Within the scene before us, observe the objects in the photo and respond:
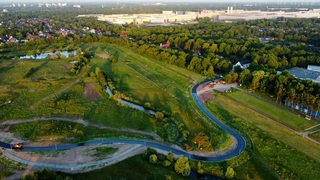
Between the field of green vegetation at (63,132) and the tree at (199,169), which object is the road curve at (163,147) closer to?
the field of green vegetation at (63,132)

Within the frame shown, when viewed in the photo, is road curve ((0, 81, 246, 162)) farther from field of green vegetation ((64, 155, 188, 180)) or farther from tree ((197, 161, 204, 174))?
field of green vegetation ((64, 155, 188, 180))

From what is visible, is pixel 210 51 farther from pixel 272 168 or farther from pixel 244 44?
pixel 272 168

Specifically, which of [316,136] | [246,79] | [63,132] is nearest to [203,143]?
[316,136]

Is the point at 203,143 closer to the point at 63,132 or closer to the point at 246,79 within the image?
the point at 63,132

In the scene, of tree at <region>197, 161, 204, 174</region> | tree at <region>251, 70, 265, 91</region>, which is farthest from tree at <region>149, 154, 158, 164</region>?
tree at <region>251, 70, 265, 91</region>

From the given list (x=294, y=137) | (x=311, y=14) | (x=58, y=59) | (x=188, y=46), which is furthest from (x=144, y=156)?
(x=311, y=14)

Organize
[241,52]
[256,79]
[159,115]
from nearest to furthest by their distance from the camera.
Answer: [159,115] → [256,79] → [241,52]

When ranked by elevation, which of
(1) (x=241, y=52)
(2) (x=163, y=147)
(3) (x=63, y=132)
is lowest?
(2) (x=163, y=147)

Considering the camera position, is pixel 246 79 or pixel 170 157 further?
pixel 246 79
